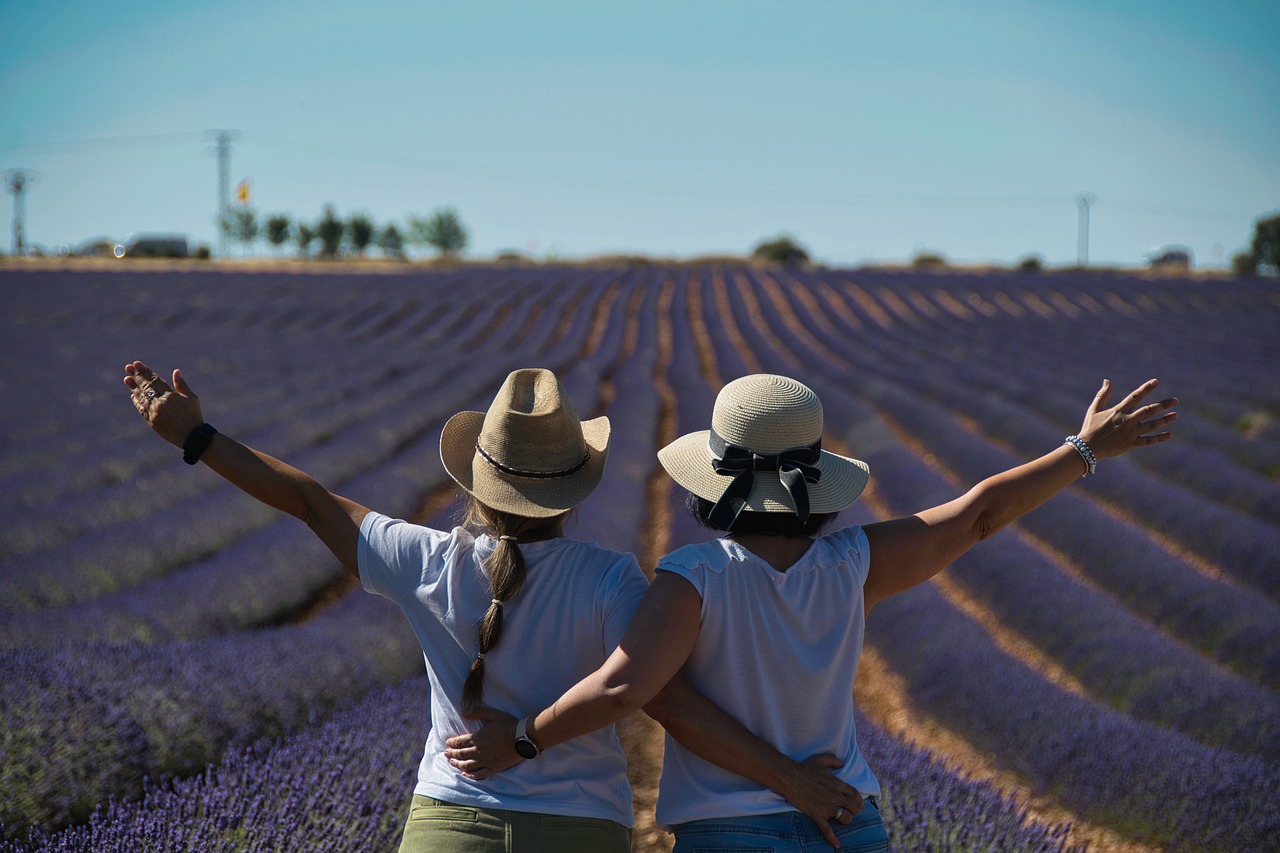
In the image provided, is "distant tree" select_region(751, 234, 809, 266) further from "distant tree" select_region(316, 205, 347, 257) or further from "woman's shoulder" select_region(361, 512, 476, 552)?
"woman's shoulder" select_region(361, 512, 476, 552)

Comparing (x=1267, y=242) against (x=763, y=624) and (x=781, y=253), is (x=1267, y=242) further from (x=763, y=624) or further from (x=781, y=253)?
(x=763, y=624)

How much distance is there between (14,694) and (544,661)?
1889 millimetres

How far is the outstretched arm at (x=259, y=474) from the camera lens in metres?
1.84

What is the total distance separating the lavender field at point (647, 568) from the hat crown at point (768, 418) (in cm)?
60

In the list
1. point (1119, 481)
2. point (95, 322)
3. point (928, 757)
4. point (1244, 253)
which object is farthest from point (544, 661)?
point (1244, 253)

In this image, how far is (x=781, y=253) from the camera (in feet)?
152

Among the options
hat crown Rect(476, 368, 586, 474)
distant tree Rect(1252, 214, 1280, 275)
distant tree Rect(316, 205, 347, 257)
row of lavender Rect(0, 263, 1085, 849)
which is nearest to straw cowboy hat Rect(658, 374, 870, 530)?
hat crown Rect(476, 368, 586, 474)

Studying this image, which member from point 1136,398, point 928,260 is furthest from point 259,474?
point 928,260

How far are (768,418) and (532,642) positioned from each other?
0.58m

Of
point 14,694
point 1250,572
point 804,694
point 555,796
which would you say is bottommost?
point 1250,572

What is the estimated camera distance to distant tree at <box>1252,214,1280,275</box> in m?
51.3

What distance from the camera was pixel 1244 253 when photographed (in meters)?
48.8

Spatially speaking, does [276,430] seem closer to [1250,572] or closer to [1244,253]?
[1250,572]

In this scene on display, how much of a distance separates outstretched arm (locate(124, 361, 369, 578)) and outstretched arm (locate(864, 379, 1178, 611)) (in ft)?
3.26
